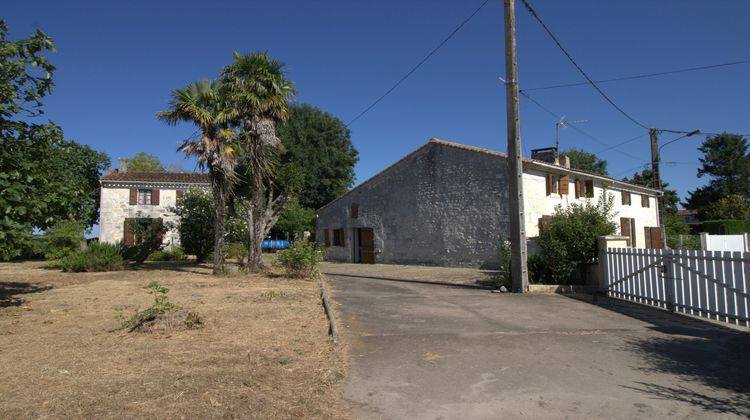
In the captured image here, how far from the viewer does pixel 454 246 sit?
22297mm

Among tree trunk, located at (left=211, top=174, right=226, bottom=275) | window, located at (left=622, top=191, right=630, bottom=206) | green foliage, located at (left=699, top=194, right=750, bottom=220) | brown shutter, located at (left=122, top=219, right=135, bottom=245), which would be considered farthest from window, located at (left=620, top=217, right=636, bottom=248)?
brown shutter, located at (left=122, top=219, right=135, bottom=245)

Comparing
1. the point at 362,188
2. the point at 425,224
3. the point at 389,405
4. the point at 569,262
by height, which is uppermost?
the point at 362,188

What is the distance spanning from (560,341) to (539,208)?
597 inches

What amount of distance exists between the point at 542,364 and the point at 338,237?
24.2 metres

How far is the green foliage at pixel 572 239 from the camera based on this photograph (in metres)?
12.5

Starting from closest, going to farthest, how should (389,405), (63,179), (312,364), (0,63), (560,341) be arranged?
(389,405) → (312,364) → (560,341) → (0,63) → (63,179)

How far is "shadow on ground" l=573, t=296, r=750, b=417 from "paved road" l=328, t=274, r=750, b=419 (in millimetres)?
14

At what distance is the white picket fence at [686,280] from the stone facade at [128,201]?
3052 cm

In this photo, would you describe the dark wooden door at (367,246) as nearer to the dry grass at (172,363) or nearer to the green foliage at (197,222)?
the green foliage at (197,222)

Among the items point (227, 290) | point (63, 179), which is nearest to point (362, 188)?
point (227, 290)

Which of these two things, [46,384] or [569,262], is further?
[569,262]

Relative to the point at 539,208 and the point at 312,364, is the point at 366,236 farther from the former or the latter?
the point at 312,364

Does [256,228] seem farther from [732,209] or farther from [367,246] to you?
[732,209]

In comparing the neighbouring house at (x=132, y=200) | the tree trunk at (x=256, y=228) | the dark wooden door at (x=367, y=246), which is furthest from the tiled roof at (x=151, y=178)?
the tree trunk at (x=256, y=228)
